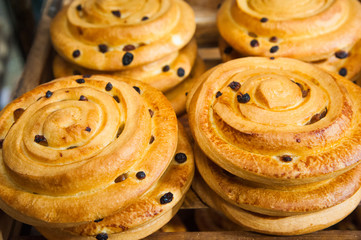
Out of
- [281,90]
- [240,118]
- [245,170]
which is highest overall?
[281,90]

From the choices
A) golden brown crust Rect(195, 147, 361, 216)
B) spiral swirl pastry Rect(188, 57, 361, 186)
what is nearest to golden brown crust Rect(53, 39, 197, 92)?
spiral swirl pastry Rect(188, 57, 361, 186)

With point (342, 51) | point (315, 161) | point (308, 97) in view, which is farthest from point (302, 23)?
point (315, 161)

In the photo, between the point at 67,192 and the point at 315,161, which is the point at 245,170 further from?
the point at 67,192

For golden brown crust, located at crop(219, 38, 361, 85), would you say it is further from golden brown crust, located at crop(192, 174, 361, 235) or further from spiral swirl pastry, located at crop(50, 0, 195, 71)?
spiral swirl pastry, located at crop(50, 0, 195, 71)

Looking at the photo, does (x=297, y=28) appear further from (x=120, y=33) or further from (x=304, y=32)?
(x=120, y=33)

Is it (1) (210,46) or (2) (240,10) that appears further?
(1) (210,46)

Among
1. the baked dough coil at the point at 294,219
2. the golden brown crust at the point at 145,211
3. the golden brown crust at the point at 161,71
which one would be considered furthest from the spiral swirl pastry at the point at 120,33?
the baked dough coil at the point at 294,219
